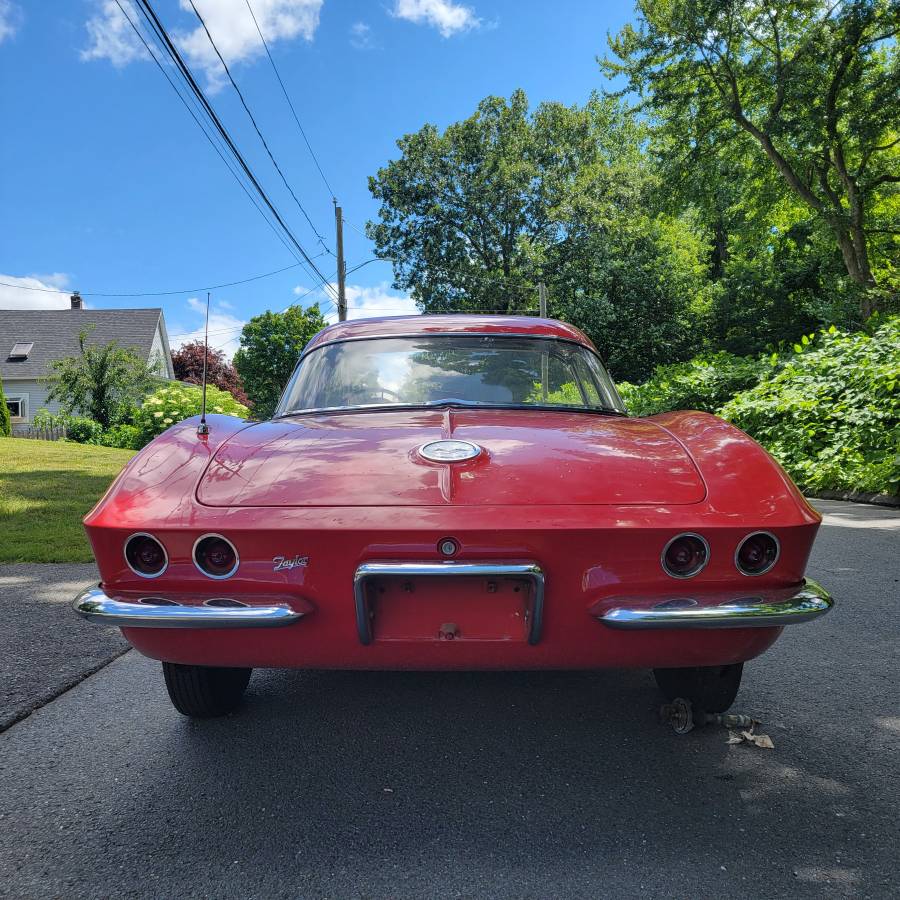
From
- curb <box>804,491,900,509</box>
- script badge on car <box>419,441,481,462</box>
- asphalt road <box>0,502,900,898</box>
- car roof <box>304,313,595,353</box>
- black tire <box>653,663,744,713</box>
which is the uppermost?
car roof <box>304,313,595,353</box>

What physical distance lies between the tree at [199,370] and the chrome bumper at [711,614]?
44.9m

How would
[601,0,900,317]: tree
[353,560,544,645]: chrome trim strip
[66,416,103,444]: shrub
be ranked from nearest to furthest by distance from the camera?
[353,560,544,645]: chrome trim strip → [601,0,900,317]: tree → [66,416,103,444]: shrub

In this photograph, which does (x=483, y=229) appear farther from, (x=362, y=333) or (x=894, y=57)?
(x=362, y=333)

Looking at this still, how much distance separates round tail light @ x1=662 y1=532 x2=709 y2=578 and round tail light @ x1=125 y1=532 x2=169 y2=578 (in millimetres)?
1335

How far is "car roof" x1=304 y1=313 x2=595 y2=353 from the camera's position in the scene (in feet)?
10.7

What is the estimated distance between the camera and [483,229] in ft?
106

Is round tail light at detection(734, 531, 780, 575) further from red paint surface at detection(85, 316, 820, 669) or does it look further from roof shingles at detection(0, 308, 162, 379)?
roof shingles at detection(0, 308, 162, 379)

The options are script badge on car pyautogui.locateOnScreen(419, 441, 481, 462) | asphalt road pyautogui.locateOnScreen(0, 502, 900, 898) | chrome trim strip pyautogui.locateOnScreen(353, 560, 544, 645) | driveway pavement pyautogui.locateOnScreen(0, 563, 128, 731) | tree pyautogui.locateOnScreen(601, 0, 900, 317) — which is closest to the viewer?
asphalt road pyautogui.locateOnScreen(0, 502, 900, 898)

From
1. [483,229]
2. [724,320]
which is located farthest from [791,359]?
[483,229]

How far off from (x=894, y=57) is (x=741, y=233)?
619cm

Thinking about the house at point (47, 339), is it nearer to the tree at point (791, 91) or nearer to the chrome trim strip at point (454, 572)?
the tree at point (791, 91)

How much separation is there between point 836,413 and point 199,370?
4351 cm

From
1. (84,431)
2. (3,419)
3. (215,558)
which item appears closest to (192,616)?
(215,558)

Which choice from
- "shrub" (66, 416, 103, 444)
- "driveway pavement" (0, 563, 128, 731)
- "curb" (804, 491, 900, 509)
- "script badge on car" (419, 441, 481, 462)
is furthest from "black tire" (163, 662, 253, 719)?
"shrub" (66, 416, 103, 444)
